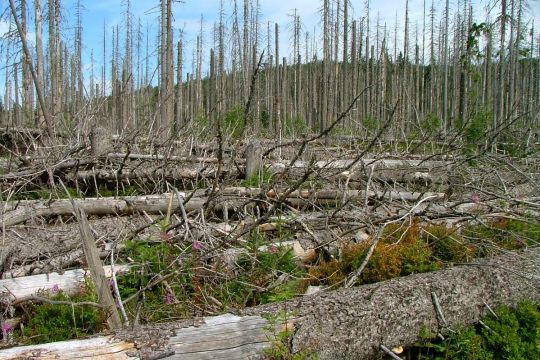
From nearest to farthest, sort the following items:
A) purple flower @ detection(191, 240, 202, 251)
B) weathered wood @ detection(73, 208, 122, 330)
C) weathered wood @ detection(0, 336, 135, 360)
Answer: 1. weathered wood @ detection(0, 336, 135, 360)
2. weathered wood @ detection(73, 208, 122, 330)
3. purple flower @ detection(191, 240, 202, 251)

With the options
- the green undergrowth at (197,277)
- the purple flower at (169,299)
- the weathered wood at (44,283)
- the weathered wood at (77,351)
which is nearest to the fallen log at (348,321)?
the weathered wood at (77,351)

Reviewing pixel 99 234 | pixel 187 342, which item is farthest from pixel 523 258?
pixel 99 234

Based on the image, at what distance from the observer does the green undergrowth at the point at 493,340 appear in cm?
328

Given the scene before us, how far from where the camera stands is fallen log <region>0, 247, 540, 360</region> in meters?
2.39

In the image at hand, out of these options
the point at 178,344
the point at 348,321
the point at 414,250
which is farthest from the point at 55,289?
the point at 414,250

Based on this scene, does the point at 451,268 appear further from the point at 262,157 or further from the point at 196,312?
the point at 262,157

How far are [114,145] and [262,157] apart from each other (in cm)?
205

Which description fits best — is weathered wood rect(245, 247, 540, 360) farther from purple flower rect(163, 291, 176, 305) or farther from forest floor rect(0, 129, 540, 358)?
purple flower rect(163, 291, 176, 305)

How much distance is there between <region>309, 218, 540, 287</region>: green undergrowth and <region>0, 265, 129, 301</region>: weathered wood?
1.79 m

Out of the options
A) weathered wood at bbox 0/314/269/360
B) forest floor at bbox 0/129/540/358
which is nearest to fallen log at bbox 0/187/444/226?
forest floor at bbox 0/129/540/358

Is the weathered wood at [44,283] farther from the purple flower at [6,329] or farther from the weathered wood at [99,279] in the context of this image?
the weathered wood at [99,279]

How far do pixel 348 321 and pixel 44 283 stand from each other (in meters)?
2.39

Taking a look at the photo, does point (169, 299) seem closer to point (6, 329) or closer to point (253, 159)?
point (6, 329)

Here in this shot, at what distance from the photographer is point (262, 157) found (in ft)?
21.2
